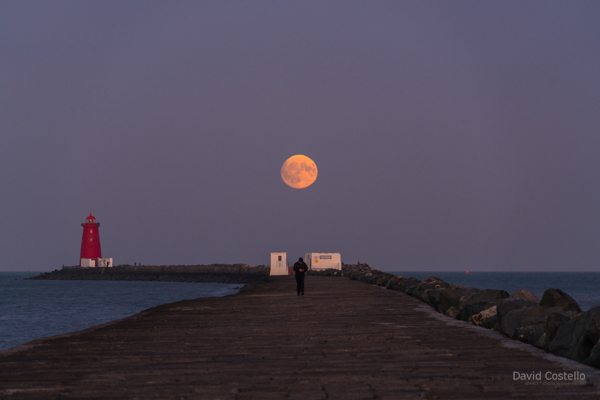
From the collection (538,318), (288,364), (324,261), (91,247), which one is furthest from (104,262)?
(288,364)

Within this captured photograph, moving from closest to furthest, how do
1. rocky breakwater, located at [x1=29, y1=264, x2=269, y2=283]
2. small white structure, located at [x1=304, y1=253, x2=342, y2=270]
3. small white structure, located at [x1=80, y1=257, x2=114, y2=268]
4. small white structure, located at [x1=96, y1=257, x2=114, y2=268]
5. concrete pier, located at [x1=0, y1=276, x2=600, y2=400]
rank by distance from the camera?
concrete pier, located at [x1=0, y1=276, x2=600, y2=400]
small white structure, located at [x1=304, y1=253, x2=342, y2=270]
rocky breakwater, located at [x1=29, y1=264, x2=269, y2=283]
small white structure, located at [x1=80, y1=257, x2=114, y2=268]
small white structure, located at [x1=96, y1=257, x2=114, y2=268]

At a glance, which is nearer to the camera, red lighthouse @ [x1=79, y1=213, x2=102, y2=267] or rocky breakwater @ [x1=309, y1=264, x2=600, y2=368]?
rocky breakwater @ [x1=309, y1=264, x2=600, y2=368]

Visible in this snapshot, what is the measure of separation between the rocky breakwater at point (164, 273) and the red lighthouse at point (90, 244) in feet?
14.1

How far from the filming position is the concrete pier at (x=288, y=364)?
21.0ft

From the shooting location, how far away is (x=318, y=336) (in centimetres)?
1128

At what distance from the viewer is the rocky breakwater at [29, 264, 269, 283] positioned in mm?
119719

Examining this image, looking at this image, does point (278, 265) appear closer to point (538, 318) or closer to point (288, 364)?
point (538, 318)

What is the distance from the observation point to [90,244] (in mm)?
130875

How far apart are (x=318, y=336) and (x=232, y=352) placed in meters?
2.38

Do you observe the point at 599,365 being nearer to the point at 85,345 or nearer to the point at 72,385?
the point at 72,385

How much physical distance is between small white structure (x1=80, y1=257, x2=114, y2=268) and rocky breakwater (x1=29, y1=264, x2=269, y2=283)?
1247 mm

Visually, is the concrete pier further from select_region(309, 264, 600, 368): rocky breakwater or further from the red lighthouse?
the red lighthouse

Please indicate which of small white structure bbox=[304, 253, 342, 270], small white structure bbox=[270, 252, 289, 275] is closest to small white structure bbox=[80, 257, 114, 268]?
small white structure bbox=[304, 253, 342, 270]
